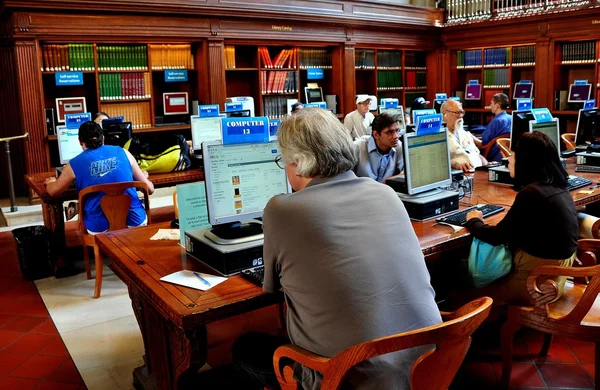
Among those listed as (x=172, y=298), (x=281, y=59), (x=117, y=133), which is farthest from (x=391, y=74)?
(x=172, y=298)

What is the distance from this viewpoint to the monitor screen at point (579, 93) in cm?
909

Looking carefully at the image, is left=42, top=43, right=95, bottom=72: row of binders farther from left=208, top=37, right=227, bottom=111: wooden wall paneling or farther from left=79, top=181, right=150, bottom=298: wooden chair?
left=79, top=181, right=150, bottom=298: wooden chair

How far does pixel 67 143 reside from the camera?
538 cm

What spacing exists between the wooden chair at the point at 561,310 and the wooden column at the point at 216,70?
19.9 ft

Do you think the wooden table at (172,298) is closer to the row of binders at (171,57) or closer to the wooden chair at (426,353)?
the wooden chair at (426,353)

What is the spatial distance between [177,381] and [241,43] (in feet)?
22.6

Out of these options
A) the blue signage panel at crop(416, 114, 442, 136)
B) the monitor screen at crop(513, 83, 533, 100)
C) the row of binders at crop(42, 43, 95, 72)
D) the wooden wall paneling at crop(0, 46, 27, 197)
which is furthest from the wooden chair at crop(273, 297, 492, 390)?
the monitor screen at crop(513, 83, 533, 100)

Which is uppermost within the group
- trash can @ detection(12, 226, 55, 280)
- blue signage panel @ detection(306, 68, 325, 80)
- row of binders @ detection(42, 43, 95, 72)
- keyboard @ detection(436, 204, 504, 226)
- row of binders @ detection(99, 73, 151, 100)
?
row of binders @ detection(42, 43, 95, 72)

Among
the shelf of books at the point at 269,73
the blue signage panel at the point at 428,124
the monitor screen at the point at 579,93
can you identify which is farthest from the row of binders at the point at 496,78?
the blue signage panel at the point at 428,124

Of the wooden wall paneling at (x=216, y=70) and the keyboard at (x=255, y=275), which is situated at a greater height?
the wooden wall paneling at (x=216, y=70)

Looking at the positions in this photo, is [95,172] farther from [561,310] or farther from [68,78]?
[68,78]

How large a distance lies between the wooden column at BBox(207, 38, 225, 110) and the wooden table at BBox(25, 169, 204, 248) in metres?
2.99

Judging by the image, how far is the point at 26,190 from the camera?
25.1ft

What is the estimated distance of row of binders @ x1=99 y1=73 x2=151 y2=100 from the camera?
745 cm
